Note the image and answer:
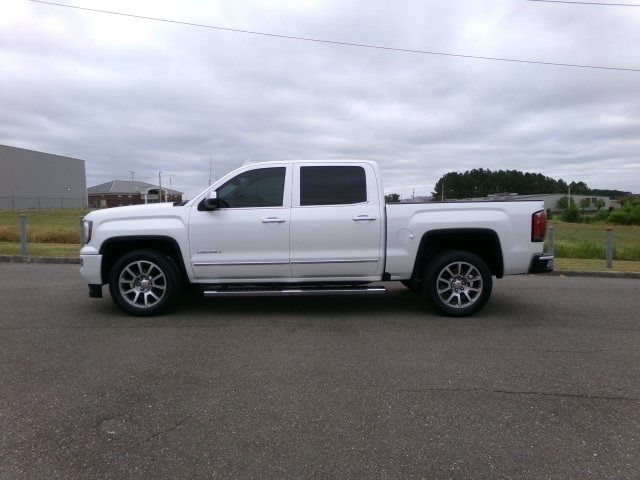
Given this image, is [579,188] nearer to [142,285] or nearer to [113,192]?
[113,192]

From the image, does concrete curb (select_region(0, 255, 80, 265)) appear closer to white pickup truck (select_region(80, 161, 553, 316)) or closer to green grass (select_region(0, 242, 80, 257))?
green grass (select_region(0, 242, 80, 257))

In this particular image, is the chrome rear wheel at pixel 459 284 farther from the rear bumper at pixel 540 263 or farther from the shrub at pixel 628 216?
the shrub at pixel 628 216

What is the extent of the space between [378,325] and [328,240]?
1.23m

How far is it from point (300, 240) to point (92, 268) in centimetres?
270

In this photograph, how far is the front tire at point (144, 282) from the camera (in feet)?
20.8

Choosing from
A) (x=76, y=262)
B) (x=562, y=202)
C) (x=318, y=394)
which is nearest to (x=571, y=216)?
(x=562, y=202)

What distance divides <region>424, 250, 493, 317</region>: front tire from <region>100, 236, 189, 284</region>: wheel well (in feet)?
10.6

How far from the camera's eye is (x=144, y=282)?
21.1ft

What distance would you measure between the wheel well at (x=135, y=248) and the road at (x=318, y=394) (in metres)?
0.65

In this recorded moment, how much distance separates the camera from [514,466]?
2.95 meters

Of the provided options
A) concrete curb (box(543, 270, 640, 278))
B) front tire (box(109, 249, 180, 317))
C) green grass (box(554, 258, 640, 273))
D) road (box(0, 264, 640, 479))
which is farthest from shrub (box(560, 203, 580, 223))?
front tire (box(109, 249, 180, 317))

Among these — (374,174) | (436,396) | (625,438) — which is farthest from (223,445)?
(374,174)

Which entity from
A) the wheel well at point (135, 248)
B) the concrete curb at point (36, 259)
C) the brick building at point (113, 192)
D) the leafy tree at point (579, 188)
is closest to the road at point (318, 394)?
the wheel well at point (135, 248)

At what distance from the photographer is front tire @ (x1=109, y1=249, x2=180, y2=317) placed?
6.34m
